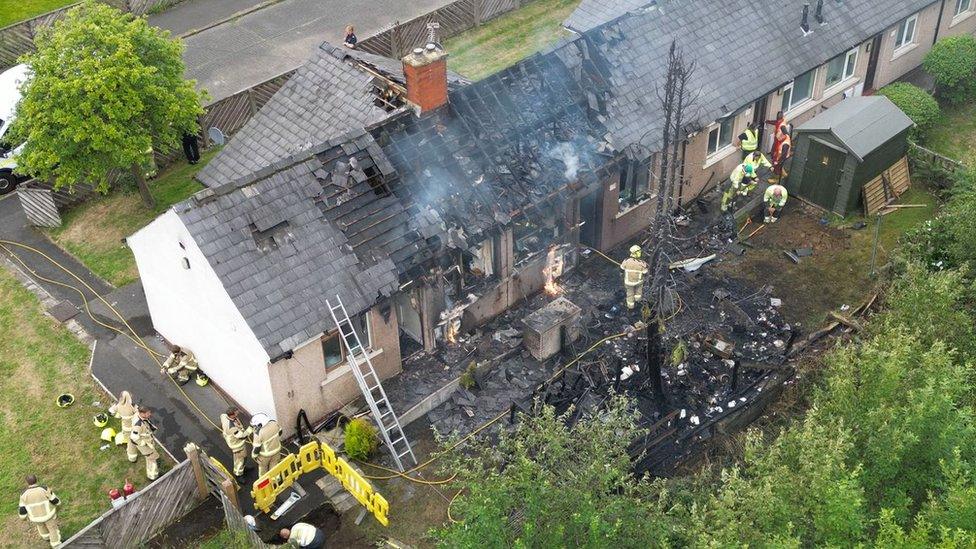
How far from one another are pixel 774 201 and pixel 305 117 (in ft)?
41.4

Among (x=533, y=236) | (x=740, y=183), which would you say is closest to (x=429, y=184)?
(x=533, y=236)

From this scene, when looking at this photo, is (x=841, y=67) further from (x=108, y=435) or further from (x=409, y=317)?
(x=108, y=435)

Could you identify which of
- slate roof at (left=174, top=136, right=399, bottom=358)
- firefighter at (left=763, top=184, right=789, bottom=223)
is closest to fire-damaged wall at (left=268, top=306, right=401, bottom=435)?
slate roof at (left=174, top=136, right=399, bottom=358)

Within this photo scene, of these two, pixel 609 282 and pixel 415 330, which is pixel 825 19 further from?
pixel 415 330

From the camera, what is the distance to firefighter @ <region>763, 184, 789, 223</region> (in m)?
26.1

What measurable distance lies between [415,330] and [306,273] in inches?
145

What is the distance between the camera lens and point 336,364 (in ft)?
67.7

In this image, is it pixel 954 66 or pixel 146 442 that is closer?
pixel 146 442

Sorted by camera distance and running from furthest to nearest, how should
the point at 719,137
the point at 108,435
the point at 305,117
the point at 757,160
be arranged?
1. the point at 719,137
2. the point at 757,160
3. the point at 305,117
4. the point at 108,435

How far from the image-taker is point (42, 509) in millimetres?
18125

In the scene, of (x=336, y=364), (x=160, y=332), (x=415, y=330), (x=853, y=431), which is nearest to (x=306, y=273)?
(x=336, y=364)

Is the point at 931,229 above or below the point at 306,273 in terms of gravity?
below

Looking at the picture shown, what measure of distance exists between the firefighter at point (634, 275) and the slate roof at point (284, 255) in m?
5.76

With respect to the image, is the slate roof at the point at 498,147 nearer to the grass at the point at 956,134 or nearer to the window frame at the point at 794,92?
the window frame at the point at 794,92
